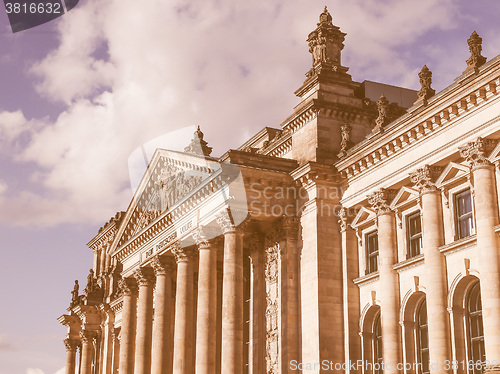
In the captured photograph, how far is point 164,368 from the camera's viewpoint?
38.8 metres

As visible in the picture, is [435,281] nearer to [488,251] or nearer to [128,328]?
[488,251]

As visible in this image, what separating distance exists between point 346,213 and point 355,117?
5212 millimetres

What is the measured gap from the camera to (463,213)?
25859 mm

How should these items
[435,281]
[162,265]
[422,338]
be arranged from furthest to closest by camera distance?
1. [162,265]
2. [422,338]
3. [435,281]

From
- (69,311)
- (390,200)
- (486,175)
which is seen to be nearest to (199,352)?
(390,200)

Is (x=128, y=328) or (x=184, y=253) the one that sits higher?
(x=184, y=253)

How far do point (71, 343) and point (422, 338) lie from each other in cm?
4521

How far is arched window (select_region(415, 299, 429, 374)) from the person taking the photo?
88.8 feet

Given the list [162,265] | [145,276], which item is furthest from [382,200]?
[145,276]

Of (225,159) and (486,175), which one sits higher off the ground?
(225,159)

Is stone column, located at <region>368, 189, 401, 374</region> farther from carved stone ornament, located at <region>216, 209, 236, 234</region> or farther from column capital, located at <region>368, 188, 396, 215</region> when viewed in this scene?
carved stone ornament, located at <region>216, 209, 236, 234</region>

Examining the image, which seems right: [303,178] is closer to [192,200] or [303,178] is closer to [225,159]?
[225,159]

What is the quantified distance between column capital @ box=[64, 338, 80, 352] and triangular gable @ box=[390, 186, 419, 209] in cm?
4441

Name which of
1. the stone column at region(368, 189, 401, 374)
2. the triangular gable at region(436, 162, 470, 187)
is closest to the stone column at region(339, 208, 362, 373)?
the stone column at region(368, 189, 401, 374)
